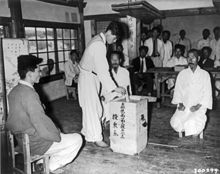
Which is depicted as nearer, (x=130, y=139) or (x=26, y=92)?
(x=26, y=92)

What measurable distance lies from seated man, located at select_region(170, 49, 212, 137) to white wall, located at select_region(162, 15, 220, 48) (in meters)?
5.37

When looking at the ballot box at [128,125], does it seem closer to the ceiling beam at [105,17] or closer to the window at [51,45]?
the window at [51,45]

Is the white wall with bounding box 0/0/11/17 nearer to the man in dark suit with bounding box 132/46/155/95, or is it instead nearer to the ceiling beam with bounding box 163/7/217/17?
the man in dark suit with bounding box 132/46/155/95

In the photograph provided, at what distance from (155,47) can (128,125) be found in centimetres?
531

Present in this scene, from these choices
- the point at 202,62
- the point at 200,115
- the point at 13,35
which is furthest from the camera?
the point at 202,62

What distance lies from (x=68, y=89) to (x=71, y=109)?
1230 millimetres

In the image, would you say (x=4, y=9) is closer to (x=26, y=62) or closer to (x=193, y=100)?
(x=26, y=62)

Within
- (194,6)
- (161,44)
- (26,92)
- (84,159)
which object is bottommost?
(84,159)

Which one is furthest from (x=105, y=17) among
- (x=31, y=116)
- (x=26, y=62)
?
(x=31, y=116)

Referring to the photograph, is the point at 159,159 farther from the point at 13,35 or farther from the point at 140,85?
the point at 13,35

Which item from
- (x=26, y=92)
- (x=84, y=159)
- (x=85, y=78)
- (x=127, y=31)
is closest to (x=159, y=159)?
(x=84, y=159)

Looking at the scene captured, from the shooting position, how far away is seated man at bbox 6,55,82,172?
2691 mm

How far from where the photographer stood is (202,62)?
23.7 feet

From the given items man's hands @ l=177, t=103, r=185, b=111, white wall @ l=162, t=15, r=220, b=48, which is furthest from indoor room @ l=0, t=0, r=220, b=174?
white wall @ l=162, t=15, r=220, b=48
